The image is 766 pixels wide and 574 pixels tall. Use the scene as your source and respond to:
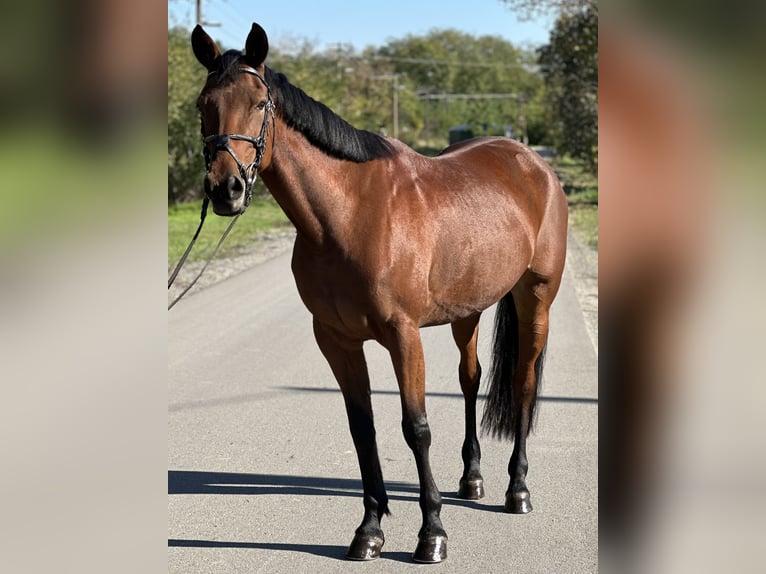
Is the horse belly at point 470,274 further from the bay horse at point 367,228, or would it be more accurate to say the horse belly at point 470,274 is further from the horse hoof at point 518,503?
the horse hoof at point 518,503

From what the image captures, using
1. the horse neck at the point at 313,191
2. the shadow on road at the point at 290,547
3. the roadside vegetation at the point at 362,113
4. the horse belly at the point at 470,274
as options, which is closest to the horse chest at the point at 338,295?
the horse neck at the point at 313,191

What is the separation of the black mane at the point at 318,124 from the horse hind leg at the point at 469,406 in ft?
3.94

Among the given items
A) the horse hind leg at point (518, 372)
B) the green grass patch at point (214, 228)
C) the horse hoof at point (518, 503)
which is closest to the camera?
the horse hoof at point (518, 503)

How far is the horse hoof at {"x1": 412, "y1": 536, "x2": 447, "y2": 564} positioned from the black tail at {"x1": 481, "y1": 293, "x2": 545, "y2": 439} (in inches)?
44.9

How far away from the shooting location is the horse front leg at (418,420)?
3.52 metres

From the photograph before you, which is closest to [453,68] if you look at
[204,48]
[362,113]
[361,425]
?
[362,113]

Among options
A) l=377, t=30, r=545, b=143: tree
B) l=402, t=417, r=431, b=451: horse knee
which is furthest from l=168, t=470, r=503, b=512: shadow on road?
l=377, t=30, r=545, b=143: tree

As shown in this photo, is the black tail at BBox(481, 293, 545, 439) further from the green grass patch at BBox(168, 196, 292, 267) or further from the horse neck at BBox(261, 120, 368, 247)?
the green grass patch at BBox(168, 196, 292, 267)
